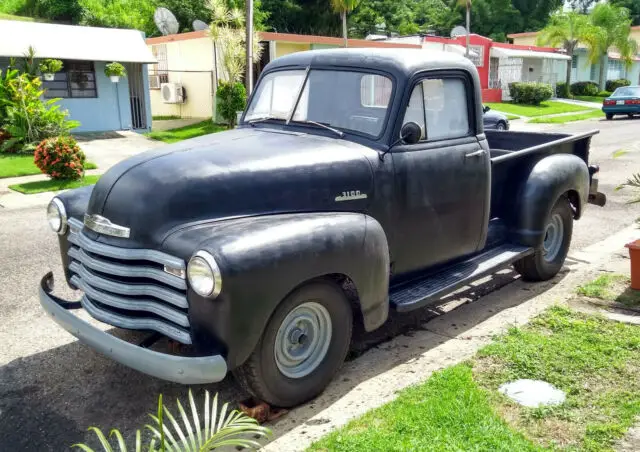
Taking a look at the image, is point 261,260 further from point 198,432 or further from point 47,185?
point 47,185

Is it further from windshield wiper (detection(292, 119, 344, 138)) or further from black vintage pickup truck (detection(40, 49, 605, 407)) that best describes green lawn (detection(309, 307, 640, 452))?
windshield wiper (detection(292, 119, 344, 138))

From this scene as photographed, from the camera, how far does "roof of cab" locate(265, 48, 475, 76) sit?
4465mm

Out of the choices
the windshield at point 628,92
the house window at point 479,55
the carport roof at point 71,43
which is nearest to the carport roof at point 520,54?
the house window at point 479,55

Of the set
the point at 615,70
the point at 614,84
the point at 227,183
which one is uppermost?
the point at 615,70

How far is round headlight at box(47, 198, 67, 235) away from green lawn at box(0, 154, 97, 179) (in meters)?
9.57

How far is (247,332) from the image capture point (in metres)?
3.22

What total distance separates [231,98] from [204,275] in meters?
17.9

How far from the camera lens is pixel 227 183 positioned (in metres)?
3.63

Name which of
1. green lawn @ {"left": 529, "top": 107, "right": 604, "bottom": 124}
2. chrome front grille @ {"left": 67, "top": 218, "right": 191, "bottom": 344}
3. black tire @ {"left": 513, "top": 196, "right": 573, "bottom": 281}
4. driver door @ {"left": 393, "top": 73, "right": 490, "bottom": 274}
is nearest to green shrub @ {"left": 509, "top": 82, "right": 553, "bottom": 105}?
green lawn @ {"left": 529, "top": 107, "right": 604, "bottom": 124}

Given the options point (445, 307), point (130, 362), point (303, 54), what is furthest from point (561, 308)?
point (130, 362)

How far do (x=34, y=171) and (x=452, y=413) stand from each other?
12.3 metres

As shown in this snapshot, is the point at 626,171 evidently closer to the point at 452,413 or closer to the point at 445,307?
the point at 445,307

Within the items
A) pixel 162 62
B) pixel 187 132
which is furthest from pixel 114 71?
Result: pixel 162 62

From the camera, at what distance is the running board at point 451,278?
4336 mm
